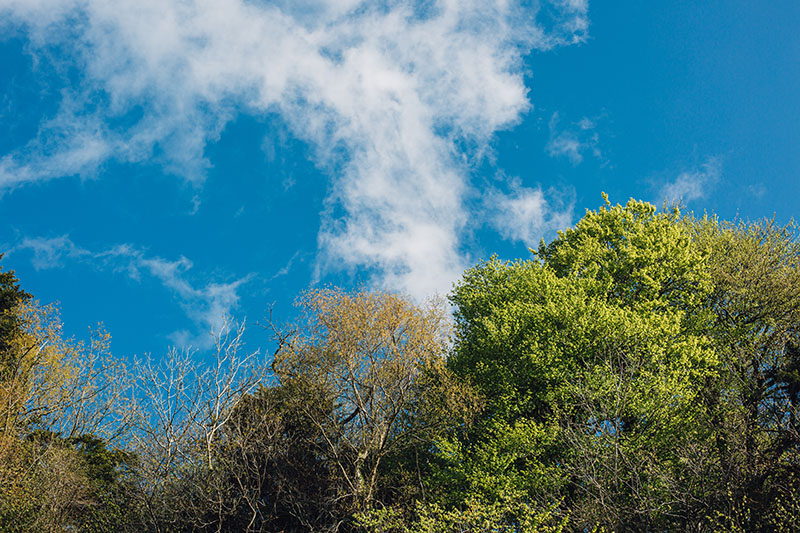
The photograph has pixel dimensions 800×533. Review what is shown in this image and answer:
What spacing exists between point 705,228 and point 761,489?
2076cm

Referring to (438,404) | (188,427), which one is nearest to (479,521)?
(438,404)

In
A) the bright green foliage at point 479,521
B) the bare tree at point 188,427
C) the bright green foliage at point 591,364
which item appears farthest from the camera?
the bare tree at point 188,427

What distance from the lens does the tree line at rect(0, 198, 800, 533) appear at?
73.1 ft

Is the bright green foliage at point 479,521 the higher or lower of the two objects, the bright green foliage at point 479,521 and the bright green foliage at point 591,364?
the lower

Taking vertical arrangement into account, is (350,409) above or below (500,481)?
above

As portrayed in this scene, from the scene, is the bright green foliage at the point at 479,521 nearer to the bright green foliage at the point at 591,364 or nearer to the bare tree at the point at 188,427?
the bright green foliage at the point at 591,364

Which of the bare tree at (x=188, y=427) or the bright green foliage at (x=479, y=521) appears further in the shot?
the bare tree at (x=188, y=427)

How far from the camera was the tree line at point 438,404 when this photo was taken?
73.1ft

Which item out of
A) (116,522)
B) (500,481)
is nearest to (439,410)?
(500,481)

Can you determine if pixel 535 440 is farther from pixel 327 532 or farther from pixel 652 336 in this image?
pixel 327 532

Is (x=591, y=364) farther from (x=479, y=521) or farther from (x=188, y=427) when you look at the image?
(x=188, y=427)

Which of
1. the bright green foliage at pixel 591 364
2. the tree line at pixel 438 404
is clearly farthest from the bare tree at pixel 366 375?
the bright green foliage at pixel 591 364

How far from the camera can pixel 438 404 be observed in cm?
2470

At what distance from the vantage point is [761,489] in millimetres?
15789
